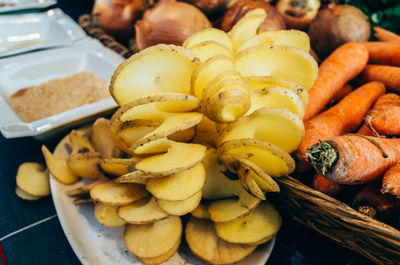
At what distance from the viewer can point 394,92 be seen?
833 millimetres

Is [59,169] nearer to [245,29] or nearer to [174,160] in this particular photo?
[174,160]

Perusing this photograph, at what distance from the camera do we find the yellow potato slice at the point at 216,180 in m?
0.60

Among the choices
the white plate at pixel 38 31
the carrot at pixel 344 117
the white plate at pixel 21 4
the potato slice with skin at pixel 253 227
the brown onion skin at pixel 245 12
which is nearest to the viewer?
the potato slice with skin at pixel 253 227

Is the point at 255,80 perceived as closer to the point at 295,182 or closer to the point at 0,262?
the point at 295,182

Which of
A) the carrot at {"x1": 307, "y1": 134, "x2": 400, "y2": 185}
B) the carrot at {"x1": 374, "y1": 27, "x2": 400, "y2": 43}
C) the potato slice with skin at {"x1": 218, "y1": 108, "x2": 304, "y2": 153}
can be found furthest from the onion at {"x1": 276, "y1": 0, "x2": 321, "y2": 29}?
the potato slice with skin at {"x1": 218, "y1": 108, "x2": 304, "y2": 153}

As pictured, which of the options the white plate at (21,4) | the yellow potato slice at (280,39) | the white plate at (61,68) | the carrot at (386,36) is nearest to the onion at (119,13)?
the white plate at (61,68)

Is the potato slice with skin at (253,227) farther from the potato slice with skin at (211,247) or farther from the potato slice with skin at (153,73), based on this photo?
the potato slice with skin at (153,73)

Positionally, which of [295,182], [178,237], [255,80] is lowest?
[178,237]

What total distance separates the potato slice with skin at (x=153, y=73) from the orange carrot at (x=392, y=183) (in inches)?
16.1

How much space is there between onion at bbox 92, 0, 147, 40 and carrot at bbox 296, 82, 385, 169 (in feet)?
2.91

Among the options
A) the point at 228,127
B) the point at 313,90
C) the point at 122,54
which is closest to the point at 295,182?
the point at 228,127

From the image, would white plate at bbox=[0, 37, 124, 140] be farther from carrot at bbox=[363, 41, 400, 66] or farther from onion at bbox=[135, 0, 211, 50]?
carrot at bbox=[363, 41, 400, 66]

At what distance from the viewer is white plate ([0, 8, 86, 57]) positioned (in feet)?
Answer: 4.55

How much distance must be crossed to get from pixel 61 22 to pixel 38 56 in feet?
1.08
